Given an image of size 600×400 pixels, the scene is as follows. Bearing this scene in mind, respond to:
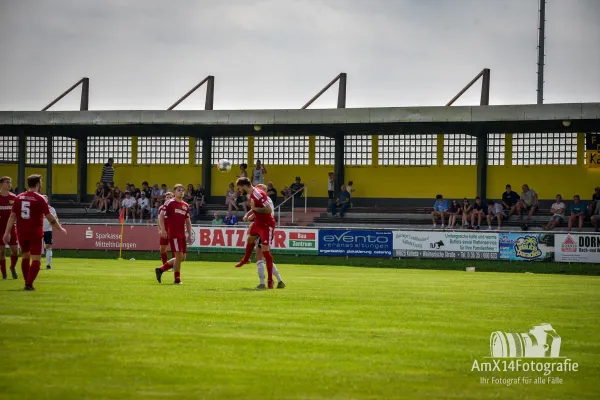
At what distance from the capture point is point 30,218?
660 inches

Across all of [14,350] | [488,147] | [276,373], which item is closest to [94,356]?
[14,350]

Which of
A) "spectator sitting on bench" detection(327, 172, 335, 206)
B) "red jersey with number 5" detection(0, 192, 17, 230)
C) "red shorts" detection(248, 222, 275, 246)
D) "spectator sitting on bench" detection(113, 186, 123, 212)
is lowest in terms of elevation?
"red shorts" detection(248, 222, 275, 246)

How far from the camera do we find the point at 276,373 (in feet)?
29.1

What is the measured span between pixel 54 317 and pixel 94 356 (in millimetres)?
3014

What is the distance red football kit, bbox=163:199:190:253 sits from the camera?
1983 cm

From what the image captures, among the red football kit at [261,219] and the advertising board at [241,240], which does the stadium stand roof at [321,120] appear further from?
the red football kit at [261,219]

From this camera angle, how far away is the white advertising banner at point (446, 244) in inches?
1377

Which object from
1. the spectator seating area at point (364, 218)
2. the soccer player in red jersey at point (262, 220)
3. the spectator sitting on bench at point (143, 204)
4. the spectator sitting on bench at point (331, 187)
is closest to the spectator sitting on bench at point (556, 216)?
the spectator seating area at point (364, 218)

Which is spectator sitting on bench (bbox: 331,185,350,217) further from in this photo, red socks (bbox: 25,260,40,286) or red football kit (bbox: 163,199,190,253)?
red socks (bbox: 25,260,40,286)

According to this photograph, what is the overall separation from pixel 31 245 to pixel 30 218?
1.56 ft

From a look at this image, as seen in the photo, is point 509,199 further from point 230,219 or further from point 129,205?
point 129,205

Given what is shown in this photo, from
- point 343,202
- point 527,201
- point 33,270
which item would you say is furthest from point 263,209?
point 343,202

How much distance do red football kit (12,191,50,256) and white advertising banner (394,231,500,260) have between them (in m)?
21.1

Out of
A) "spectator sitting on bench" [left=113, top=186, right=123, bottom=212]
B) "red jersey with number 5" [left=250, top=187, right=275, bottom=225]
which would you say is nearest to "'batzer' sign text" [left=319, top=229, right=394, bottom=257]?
"spectator sitting on bench" [left=113, top=186, right=123, bottom=212]
